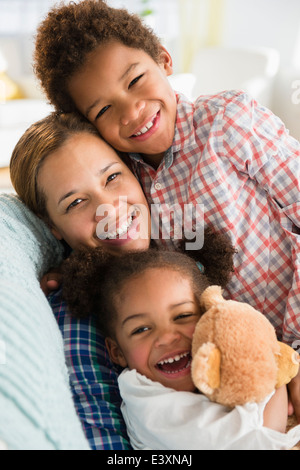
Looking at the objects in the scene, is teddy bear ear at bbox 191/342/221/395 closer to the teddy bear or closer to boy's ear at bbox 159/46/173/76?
the teddy bear

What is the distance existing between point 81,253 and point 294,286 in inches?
19.7

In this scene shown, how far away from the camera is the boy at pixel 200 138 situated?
1.09 metres

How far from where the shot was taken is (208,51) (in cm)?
291

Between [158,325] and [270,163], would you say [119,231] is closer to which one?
[158,325]

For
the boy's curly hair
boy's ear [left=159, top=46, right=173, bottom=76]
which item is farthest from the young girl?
boy's ear [left=159, top=46, right=173, bottom=76]

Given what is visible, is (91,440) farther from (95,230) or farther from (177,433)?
(95,230)

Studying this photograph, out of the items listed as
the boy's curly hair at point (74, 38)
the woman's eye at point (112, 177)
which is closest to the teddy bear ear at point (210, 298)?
the woman's eye at point (112, 177)

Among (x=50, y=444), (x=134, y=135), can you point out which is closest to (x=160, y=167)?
(x=134, y=135)

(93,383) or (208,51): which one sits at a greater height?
(208,51)

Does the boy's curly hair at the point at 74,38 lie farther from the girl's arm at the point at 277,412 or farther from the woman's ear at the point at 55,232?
the girl's arm at the point at 277,412

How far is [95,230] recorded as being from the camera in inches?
42.5

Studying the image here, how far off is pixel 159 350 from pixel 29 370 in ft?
0.83

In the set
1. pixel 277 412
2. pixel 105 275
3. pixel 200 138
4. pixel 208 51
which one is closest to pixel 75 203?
pixel 105 275

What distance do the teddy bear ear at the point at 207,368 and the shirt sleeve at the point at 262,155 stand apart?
1.70 ft
